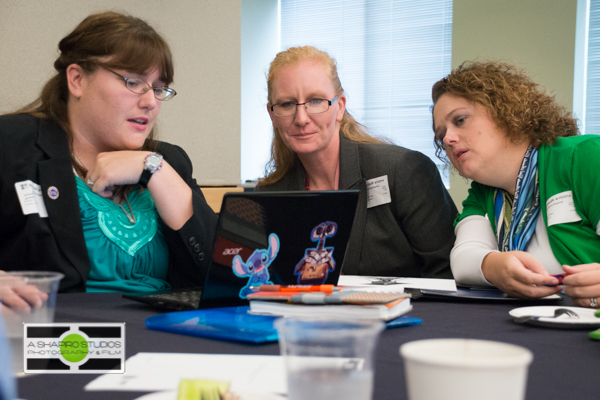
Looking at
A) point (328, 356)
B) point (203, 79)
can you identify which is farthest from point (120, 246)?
point (203, 79)

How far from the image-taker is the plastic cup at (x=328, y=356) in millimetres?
441

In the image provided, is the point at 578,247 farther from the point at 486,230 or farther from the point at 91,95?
the point at 91,95

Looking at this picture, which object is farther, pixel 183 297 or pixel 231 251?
pixel 183 297

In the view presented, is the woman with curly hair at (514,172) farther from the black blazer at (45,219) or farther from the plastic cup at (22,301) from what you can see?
the plastic cup at (22,301)

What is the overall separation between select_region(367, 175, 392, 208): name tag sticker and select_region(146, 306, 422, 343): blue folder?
42.7 inches

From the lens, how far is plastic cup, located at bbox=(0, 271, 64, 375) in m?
0.62

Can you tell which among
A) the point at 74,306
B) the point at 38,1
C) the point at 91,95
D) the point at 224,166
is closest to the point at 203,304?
the point at 74,306

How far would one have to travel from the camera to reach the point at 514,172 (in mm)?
1689

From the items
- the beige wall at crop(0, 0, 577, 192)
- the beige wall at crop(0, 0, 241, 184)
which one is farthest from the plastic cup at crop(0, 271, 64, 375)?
the beige wall at crop(0, 0, 241, 184)

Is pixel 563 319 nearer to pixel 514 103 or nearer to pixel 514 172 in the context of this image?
pixel 514 172

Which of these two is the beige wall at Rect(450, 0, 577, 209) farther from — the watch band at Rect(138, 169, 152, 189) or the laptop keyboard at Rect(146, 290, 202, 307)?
the laptop keyboard at Rect(146, 290, 202, 307)

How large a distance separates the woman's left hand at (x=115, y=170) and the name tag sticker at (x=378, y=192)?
2.87 ft

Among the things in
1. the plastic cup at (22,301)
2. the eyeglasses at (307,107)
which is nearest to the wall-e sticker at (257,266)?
the plastic cup at (22,301)

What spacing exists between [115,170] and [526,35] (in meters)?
4.26
